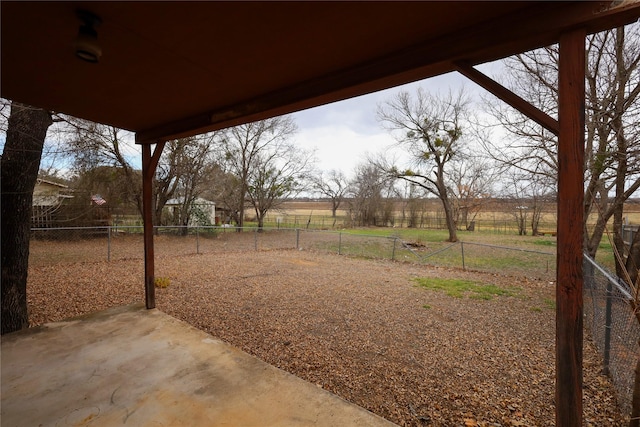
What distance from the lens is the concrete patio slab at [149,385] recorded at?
1835 mm

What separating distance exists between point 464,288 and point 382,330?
3.01 meters

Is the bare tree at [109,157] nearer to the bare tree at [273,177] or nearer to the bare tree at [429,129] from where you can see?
the bare tree at [273,177]

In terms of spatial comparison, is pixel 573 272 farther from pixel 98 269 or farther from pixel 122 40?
pixel 98 269

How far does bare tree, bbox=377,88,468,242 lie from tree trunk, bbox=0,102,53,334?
13744 millimetres

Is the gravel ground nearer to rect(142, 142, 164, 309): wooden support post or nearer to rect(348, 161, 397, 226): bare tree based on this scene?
rect(142, 142, 164, 309): wooden support post

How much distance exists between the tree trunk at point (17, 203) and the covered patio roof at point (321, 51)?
122cm

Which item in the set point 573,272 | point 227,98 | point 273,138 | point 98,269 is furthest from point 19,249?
point 273,138

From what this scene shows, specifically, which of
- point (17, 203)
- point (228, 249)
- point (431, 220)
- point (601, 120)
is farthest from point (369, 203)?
point (17, 203)

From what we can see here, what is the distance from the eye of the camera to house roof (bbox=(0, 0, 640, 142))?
1380 millimetres

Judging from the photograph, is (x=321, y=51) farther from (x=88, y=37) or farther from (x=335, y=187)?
(x=335, y=187)

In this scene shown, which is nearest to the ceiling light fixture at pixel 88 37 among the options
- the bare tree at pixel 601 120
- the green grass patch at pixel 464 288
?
the bare tree at pixel 601 120

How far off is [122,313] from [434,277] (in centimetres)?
622

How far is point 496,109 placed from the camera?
5984mm

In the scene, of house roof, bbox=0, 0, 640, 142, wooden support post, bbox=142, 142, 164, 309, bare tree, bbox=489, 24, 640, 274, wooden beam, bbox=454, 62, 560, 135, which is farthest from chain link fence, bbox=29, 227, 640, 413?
wooden support post, bbox=142, 142, 164, 309
